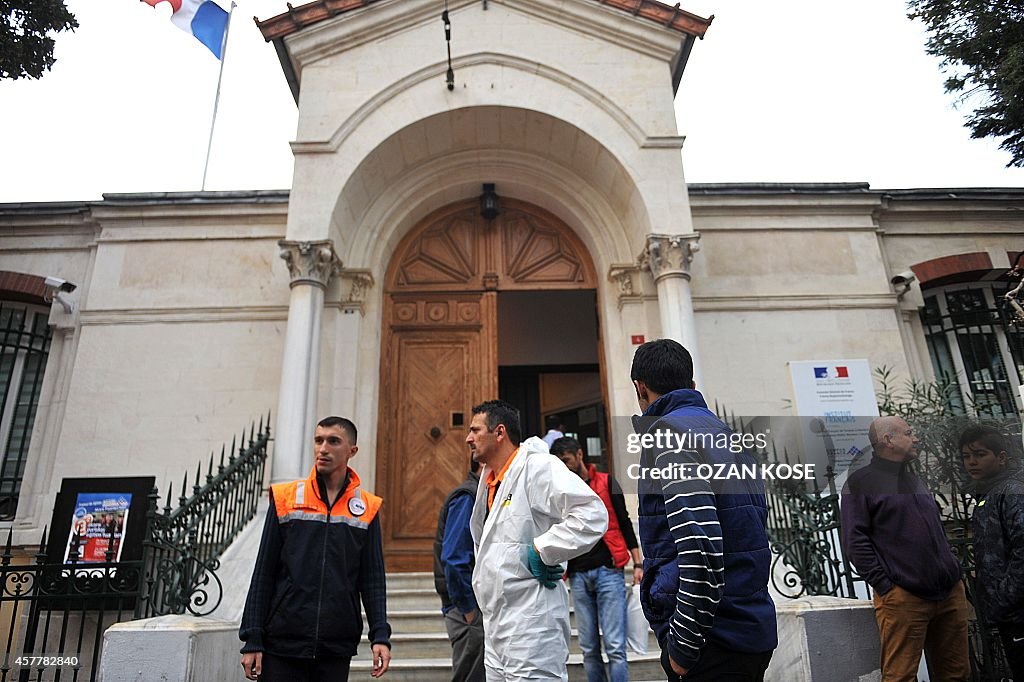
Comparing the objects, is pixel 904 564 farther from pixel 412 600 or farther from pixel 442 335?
pixel 442 335

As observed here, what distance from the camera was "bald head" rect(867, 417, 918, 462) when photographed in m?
3.84

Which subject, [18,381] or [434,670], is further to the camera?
[18,381]

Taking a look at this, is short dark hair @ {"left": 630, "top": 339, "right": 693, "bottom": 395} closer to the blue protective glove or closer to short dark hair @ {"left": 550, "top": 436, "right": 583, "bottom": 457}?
the blue protective glove

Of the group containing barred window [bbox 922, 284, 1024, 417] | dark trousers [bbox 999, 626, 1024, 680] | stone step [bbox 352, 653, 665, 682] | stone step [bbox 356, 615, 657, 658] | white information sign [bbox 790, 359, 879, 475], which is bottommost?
stone step [bbox 352, 653, 665, 682]

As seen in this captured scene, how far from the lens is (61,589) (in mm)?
5652

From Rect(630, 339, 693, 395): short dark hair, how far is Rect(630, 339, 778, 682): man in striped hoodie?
101mm

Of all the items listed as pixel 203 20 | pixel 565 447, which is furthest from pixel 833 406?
pixel 203 20

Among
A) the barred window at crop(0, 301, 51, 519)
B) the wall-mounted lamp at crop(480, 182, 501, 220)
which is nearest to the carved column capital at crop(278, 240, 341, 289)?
the wall-mounted lamp at crop(480, 182, 501, 220)

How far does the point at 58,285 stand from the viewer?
970cm

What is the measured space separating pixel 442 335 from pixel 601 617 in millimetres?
5738

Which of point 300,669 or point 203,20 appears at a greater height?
point 203,20

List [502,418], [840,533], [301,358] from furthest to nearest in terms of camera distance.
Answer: [301,358] < [840,533] < [502,418]

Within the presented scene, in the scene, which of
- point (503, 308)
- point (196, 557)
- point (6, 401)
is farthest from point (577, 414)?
point (6, 401)

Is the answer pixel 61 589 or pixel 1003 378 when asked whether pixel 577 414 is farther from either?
pixel 61 589
